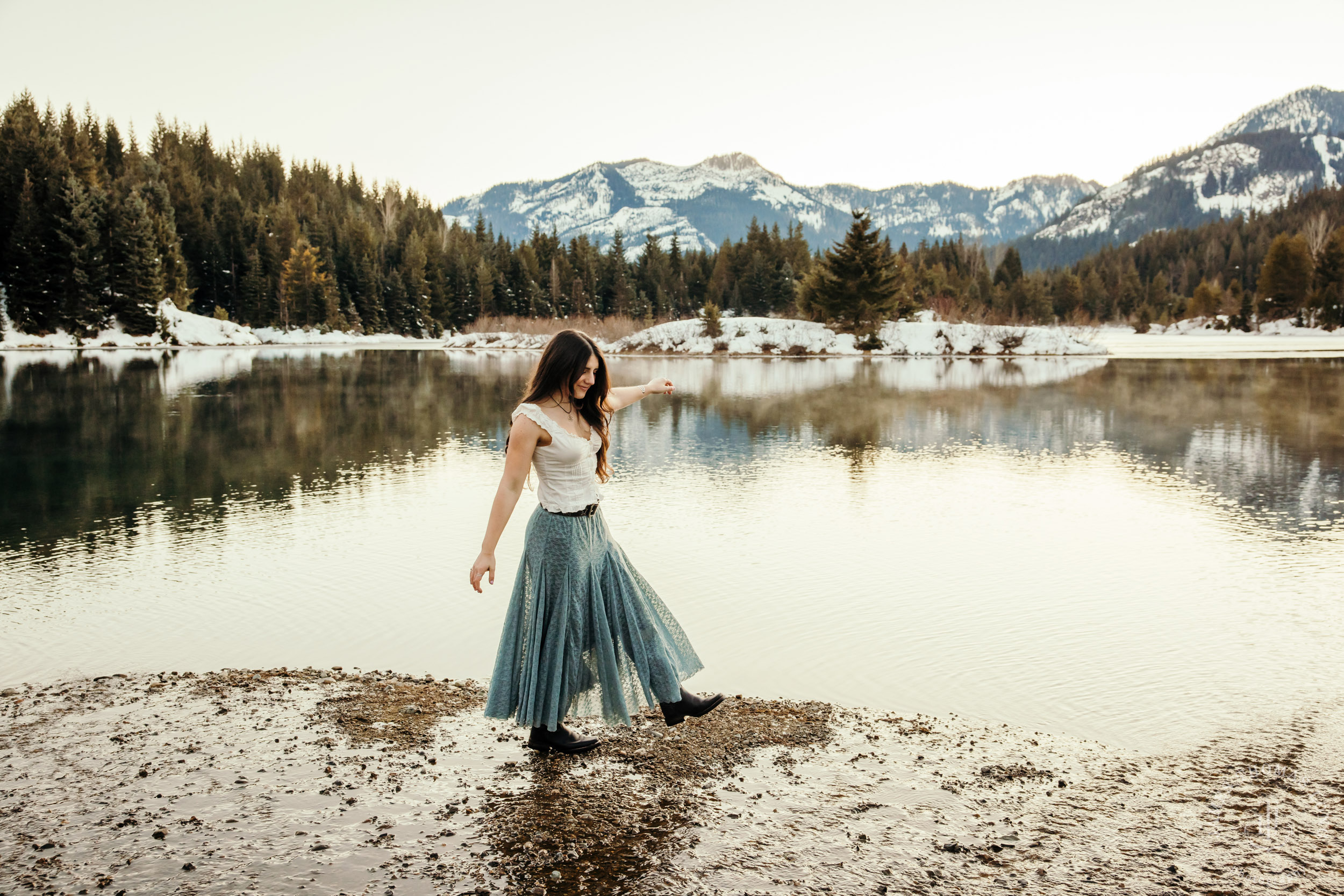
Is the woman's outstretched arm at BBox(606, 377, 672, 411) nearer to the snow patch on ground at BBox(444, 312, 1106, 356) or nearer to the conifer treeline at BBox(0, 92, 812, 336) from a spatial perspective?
the snow patch on ground at BBox(444, 312, 1106, 356)

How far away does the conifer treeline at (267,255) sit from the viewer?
65.4 metres

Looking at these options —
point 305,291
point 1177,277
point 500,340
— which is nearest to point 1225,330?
point 1177,277

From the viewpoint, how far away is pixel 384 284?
4178 inches

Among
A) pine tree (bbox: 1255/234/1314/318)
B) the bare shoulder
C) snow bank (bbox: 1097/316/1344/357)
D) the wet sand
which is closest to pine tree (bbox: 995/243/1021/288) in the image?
snow bank (bbox: 1097/316/1344/357)

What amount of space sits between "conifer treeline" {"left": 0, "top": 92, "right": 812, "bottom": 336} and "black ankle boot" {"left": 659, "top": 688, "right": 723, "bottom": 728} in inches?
2848

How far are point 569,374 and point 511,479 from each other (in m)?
0.60

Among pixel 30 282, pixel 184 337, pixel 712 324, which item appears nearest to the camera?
pixel 30 282

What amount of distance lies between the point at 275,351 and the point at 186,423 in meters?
54.6

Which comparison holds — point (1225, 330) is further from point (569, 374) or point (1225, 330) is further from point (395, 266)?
point (569, 374)

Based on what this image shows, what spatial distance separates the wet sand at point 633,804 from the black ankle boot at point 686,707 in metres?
0.10

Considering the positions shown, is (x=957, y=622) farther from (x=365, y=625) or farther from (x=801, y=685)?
(x=365, y=625)

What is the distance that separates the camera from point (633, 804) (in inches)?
159

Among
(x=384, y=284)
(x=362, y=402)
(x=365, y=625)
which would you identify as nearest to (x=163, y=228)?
(x=384, y=284)

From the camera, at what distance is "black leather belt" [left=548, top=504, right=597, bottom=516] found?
14.9ft
